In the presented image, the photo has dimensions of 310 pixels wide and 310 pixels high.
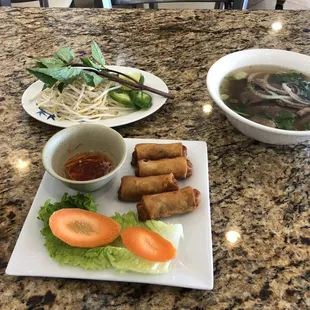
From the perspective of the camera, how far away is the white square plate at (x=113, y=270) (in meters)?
0.75

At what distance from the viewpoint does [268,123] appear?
103 centimetres

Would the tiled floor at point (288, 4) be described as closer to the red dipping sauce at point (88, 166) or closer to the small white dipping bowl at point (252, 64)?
the small white dipping bowl at point (252, 64)

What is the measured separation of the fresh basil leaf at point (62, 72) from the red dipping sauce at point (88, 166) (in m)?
0.23

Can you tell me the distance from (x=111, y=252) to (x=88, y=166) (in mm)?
267

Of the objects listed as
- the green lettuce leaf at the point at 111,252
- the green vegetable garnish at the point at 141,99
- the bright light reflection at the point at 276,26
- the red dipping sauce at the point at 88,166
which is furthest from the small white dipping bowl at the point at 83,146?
the bright light reflection at the point at 276,26

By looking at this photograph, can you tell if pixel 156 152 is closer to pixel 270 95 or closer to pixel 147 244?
pixel 147 244

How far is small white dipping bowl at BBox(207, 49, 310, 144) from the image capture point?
96cm

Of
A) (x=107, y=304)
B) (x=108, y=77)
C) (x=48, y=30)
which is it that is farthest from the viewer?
(x=48, y=30)

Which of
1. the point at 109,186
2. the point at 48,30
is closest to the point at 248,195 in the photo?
the point at 109,186

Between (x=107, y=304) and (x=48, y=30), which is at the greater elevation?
(x=48, y=30)

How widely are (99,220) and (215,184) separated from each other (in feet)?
1.04

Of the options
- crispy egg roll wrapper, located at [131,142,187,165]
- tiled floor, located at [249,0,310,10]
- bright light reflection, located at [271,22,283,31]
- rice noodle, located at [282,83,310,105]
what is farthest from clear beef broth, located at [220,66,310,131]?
tiled floor, located at [249,0,310,10]

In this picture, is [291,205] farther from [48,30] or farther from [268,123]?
[48,30]

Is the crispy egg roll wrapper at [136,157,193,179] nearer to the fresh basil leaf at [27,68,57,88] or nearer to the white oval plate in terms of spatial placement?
the white oval plate
